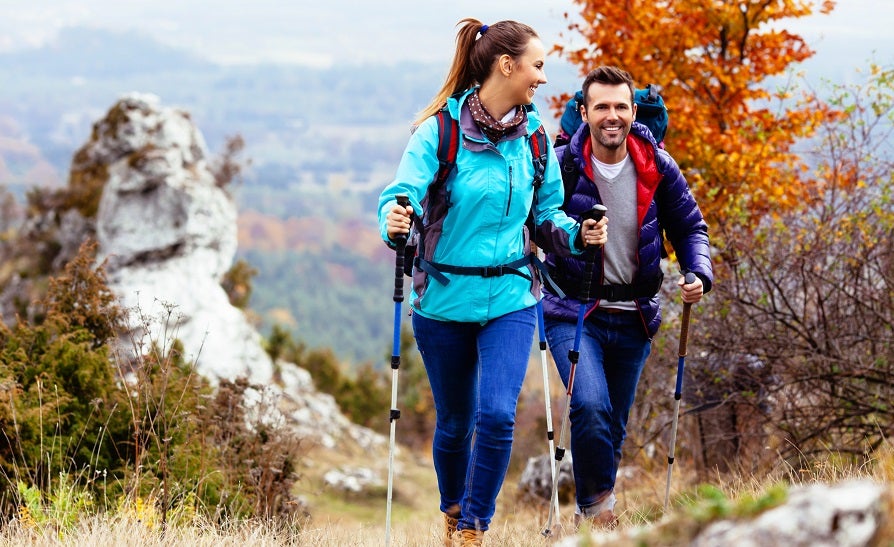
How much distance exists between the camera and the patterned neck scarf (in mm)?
4281

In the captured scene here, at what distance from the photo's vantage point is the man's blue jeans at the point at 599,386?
471 centimetres

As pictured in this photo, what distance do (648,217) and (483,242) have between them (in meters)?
1.04

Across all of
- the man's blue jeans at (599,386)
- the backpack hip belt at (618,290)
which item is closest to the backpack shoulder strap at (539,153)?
the backpack hip belt at (618,290)

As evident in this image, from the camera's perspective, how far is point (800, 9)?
11.9 m

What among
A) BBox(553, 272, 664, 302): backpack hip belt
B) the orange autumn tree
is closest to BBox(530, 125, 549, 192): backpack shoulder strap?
BBox(553, 272, 664, 302): backpack hip belt

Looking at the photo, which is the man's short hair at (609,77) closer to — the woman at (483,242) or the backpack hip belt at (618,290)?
the woman at (483,242)

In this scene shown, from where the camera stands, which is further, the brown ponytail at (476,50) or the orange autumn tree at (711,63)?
the orange autumn tree at (711,63)

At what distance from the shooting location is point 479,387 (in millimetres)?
4309

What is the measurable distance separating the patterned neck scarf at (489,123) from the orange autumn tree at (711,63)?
6604 millimetres

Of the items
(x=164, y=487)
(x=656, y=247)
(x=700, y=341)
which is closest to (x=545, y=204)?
(x=656, y=247)

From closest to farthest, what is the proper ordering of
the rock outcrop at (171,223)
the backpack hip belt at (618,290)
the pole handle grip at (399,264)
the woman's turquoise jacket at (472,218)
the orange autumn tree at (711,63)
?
the pole handle grip at (399,264) < the woman's turquoise jacket at (472,218) < the backpack hip belt at (618,290) < the orange autumn tree at (711,63) < the rock outcrop at (171,223)

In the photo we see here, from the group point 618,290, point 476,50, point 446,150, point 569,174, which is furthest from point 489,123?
point 618,290

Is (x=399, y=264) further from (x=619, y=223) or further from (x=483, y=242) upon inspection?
(x=619, y=223)

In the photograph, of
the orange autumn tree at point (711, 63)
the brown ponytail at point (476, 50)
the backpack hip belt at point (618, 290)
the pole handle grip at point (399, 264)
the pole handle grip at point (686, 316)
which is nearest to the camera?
the pole handle grip at point (399, 264)
